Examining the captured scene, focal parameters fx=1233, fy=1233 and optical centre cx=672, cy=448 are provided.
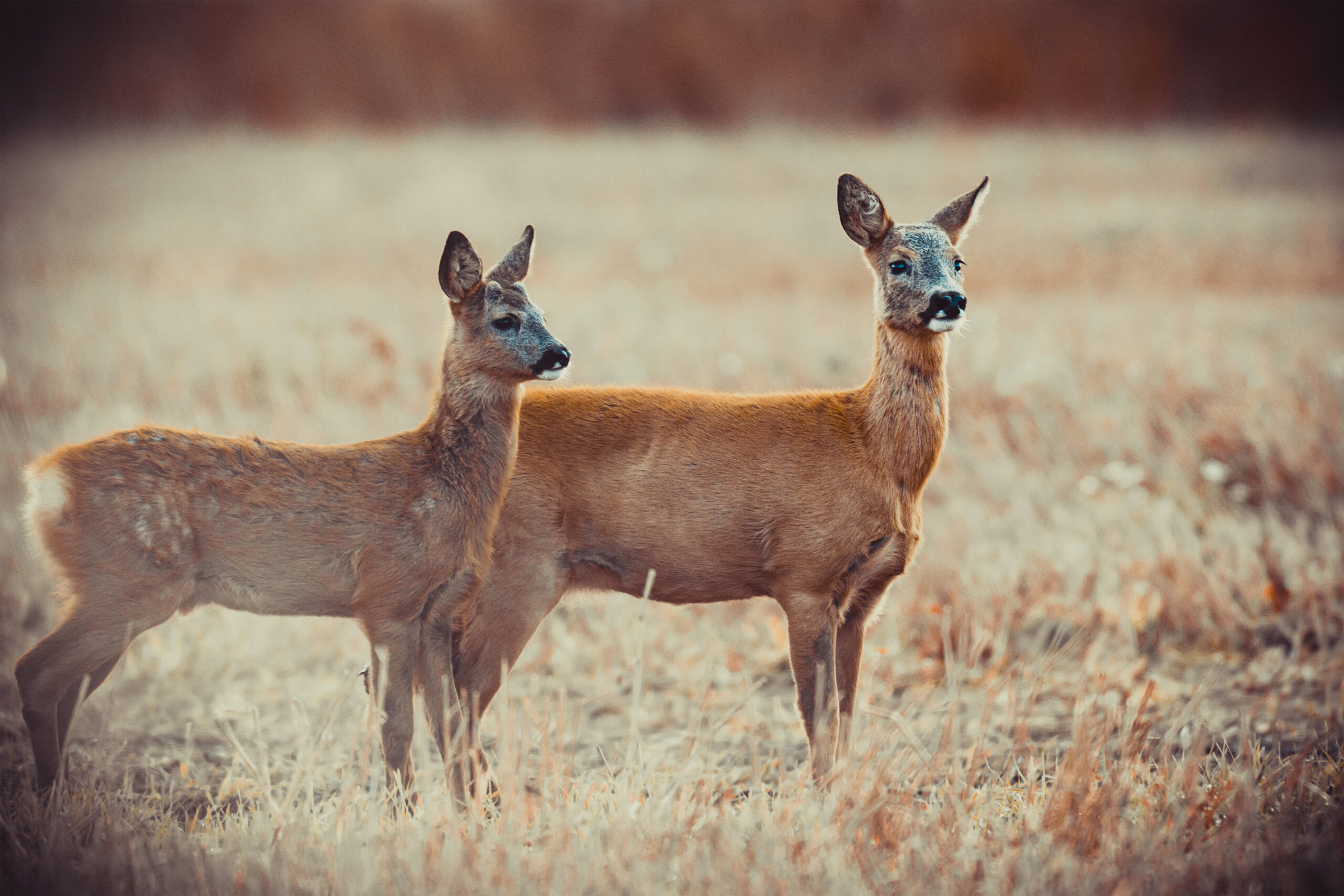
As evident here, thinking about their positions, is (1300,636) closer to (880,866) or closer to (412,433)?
(880,866)

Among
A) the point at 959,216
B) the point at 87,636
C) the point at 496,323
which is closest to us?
the point at 87,636

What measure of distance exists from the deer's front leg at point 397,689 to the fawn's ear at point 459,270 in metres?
1.19

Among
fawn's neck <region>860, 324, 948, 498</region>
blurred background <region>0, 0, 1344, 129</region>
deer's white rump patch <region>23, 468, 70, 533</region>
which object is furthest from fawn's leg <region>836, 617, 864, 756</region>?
blurred background <region>0, 0, 1344, 129</region>

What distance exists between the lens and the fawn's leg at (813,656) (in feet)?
14.6

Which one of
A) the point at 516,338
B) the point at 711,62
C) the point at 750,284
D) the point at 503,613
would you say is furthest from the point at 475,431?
the point at 711,62

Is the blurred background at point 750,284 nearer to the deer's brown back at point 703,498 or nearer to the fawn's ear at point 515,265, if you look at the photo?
the deer's brown back at point 703,498

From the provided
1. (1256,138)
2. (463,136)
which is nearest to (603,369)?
(463,136)

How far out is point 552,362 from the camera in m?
4.32

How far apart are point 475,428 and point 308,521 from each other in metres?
0.69

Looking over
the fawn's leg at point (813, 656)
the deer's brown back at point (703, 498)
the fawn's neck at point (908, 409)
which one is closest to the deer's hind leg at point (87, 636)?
the deer's brown back at point (703, 498)

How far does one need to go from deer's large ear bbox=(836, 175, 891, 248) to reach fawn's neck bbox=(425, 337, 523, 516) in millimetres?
1432

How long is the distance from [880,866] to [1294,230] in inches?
633

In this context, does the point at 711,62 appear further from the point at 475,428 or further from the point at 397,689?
the point at 397,689

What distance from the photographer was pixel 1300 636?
5926 millimetres
